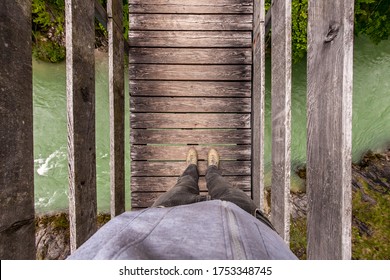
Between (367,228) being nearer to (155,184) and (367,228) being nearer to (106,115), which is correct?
(155,184)

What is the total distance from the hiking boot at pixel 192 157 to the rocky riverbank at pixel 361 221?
271 centimetres

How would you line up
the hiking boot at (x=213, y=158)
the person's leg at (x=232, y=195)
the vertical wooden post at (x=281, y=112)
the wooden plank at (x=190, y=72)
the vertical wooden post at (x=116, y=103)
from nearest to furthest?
the person's leg at (x=232, y=195), the vertical wooden post at (x=281, y=112), the vertical wooden post at (x=116, y=103), the hiking boot at (x=213, y=158), the wooden plank at (x=190, y=72)

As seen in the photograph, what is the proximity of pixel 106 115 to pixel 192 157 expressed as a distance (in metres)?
2.79

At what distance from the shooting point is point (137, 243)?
0.75 m

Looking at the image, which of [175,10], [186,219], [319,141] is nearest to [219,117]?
[175,10]

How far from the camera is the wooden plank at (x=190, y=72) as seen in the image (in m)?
3.13

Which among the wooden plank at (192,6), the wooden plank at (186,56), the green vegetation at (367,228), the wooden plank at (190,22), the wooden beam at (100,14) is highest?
the wooden plank at (192,6)

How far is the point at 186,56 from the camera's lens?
314 centimetres

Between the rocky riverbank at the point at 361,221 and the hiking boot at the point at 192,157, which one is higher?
the hiking boot at the point at 192,157

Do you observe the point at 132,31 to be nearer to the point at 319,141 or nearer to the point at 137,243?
the point at 319,141

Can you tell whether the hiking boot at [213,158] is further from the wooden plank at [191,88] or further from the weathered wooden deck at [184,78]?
the wooden plank at [191,88]

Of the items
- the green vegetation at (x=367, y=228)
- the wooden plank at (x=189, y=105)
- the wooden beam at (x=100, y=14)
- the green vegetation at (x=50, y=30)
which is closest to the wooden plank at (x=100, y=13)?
the wooden beam at (x=100, y=14)

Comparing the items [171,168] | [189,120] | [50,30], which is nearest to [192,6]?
[189,120]

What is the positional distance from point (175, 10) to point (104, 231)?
306 centimetres
